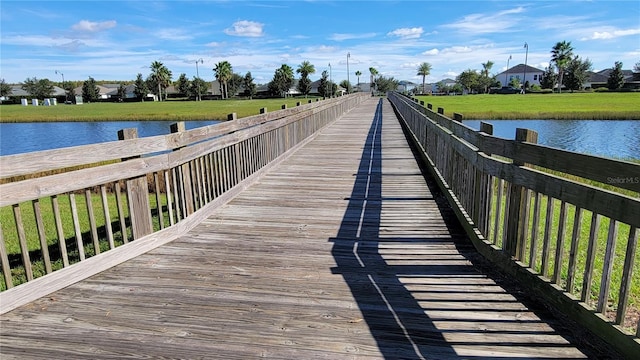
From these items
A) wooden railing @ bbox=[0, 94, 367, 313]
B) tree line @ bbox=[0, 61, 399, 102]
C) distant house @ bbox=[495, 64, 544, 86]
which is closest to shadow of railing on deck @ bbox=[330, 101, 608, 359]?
wooden railing @ bbox=[0, 94, 367, 313]

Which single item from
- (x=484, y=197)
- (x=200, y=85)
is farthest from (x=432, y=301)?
(x=200, y=85)

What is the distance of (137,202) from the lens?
4.05 m

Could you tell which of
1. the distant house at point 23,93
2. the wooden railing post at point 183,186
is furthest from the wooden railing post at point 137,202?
the distant house at point 23,93

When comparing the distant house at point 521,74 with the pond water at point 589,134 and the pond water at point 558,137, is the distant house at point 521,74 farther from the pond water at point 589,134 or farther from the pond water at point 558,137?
the pond water at point 558,137

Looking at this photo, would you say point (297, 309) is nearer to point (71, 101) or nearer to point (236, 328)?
point (236, 328)

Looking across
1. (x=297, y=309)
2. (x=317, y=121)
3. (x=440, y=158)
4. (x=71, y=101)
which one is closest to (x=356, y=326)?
(x=297, y=309)

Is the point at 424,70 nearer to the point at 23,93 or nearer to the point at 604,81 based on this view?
the point at 604,81

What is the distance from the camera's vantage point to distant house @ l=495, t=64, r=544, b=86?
142m

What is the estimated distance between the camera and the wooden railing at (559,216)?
234 cm

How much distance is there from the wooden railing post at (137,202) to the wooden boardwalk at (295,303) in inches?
10.7

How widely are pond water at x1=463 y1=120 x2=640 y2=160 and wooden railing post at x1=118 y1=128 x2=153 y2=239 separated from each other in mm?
21398

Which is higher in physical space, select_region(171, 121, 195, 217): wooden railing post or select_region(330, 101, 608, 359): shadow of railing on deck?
select_region(171, 121, 195, 217): wooden railing post

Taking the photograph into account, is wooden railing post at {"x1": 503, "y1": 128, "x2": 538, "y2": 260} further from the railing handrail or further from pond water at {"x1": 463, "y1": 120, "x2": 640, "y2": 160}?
pond water at {"x1": 463, "y1": 120, "x2": 640, "y2": 160}

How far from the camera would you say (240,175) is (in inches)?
259
